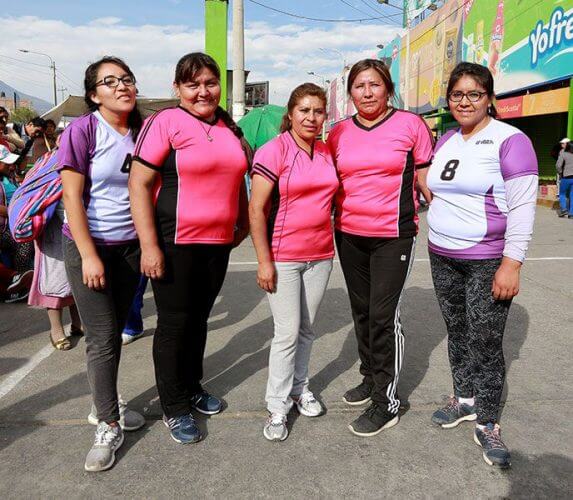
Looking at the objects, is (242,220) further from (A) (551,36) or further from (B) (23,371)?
(A) (551,36)

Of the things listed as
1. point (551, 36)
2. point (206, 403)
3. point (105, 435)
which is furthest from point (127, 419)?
point (551, 36)

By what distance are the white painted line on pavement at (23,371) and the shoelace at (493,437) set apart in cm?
297

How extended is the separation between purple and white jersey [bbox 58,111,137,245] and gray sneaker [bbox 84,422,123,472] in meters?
0.98

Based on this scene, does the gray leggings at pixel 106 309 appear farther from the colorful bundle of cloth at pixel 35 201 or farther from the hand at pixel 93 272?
the colorful bundle of cloth at pixel 35 201

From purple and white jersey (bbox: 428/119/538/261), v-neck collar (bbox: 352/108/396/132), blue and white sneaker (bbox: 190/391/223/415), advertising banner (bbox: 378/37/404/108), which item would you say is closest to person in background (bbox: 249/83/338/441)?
v-neck collar (bbox: 352/108/396/132)

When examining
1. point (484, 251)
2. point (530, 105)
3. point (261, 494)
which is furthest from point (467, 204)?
point (530, 105)

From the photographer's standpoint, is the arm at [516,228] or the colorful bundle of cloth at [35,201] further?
the colorful bundle of cloth at [35,201]

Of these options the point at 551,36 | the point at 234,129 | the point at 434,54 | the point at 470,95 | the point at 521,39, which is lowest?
the point at 234,129

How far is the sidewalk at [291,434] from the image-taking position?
245 centimetres

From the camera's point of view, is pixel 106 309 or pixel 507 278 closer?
pixel 507 278

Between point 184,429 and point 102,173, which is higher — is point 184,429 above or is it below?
below

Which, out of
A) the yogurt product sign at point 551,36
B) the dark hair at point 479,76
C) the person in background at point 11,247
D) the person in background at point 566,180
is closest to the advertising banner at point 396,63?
the yogurt product sign at point 551,36

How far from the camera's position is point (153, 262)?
2.61 meters

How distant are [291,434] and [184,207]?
54.6 inches
